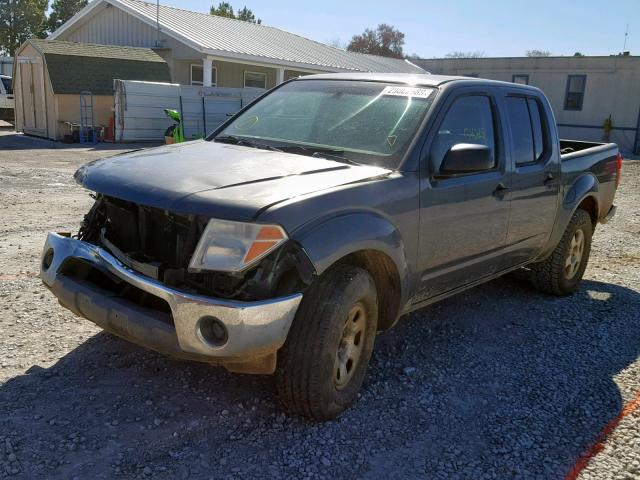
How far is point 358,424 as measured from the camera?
3498mm

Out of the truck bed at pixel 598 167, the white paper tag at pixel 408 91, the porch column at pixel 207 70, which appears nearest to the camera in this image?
the white paper tag at pixel 408 91

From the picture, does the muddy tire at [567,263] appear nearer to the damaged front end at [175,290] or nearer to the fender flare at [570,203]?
the fender flare at [570,203]

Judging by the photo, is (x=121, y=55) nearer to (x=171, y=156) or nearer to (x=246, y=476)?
(x=171, y=156)

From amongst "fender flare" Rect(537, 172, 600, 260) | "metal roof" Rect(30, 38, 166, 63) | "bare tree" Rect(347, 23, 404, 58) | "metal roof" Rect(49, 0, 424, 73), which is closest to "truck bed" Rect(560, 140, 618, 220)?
"fender flare" Rect(537, 172, 600, 260)

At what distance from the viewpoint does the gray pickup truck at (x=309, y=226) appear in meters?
3.03

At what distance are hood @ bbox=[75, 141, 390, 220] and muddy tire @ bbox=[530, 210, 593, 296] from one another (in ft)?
9.35

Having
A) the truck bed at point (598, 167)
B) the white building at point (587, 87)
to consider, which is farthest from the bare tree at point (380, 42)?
the truck bed at point (598, 167)

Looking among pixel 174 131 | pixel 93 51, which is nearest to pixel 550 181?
pixel 174 131

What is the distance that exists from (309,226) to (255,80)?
2348 cm

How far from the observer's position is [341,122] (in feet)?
14.0

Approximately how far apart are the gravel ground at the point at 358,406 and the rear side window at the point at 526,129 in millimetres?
1415

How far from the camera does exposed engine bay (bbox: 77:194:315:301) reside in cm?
308

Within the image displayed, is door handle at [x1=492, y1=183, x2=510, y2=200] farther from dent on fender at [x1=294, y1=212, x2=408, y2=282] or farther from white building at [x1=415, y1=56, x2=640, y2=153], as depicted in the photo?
white building at [x1=415, y1=56, x2=640, y2=153]

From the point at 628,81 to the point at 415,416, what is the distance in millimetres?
27821
